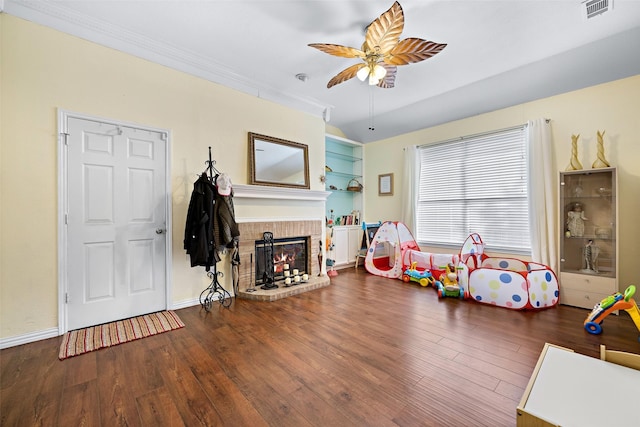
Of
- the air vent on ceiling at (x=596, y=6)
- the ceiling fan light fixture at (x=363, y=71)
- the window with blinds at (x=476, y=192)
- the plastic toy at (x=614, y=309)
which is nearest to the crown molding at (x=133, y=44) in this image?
the ceiling fan light fixture at (x=363, y=71)

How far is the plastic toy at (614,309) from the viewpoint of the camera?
2.31 meters

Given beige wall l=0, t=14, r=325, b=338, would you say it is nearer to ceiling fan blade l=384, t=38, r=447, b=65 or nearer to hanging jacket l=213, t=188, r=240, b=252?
hanging jacket l=213, t=188, r=240, b=252

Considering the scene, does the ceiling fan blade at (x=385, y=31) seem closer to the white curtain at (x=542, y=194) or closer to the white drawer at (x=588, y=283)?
the white curtain at (x=542, y=194)

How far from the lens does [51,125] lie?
239 cm

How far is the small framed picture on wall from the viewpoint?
538cm

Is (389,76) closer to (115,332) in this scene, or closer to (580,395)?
(580,395)

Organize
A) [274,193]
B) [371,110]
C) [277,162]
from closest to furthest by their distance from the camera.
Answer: [274,193]
[277,162]
[371,110]

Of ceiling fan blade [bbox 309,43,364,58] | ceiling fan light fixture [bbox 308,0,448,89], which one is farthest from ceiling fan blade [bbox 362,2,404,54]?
ceiling fan blade [bbox 309,43,364,58]

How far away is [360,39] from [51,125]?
3.06 m

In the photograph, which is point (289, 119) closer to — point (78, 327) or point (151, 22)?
point (151, 22)

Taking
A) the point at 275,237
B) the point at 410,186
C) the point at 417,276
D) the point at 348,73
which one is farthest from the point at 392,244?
the point at 348,73

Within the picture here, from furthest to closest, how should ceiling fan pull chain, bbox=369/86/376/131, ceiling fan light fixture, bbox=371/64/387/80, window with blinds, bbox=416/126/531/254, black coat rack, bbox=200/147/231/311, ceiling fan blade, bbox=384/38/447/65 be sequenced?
ceiling fan pull chain, bbox=369/86/376/131 < window with blinds, bbox=416/126/531/254 < black coat rack, bbox=200/147/231/311 < ceiling fan light fixture, bbox=371/64/387/80 < ceiling fan blade, bbox=384/38/447/65

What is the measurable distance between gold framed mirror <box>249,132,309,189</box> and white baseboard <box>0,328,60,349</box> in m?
2.45

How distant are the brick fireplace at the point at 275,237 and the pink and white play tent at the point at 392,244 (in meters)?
1.12
